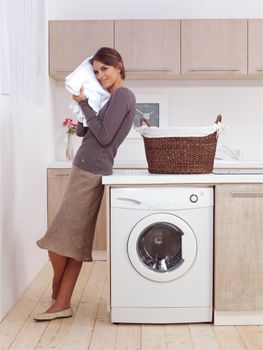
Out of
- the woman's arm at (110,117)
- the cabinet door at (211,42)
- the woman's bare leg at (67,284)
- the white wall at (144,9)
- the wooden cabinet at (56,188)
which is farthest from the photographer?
the white wall at (144,9)

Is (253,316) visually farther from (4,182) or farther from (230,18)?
(230,18)

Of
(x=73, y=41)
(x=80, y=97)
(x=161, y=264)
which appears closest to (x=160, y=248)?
(x=161, y=264)

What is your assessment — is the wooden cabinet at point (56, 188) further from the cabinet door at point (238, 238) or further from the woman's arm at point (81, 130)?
the cabinet door at point (238, 238)

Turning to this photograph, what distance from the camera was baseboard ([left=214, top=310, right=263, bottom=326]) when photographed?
3.34 metres

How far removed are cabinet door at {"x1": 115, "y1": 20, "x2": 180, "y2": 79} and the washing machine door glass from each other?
223 cm

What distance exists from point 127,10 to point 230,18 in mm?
908

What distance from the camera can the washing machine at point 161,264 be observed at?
329 centimetres

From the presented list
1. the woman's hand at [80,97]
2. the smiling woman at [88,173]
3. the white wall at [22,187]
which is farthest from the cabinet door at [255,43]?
the woman's hand at [80,97]

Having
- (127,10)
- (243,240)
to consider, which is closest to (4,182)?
(243,240)

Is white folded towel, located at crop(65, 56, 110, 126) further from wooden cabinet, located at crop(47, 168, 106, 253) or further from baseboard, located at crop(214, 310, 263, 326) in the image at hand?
wooden cabinet, located at crop(47, 168, 106, 253)

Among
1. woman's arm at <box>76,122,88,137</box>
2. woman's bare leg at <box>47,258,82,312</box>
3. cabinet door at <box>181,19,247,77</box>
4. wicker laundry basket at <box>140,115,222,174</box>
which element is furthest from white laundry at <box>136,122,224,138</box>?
cabinet door at <box>181,19,247,77</box>

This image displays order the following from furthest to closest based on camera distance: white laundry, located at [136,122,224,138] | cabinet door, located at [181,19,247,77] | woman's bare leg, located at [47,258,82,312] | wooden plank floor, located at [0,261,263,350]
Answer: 1. cabinet door, located at [181,19,247,77]
2. woman's bare leg, located at [47,258,82,312]
3. white laundry, located at [136,122,224,138]
4. wooden plank floor, located at [0,261,263,350]

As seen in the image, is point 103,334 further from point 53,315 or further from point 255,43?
point 255,43

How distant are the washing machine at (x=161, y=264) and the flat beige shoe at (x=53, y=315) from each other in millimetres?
273
